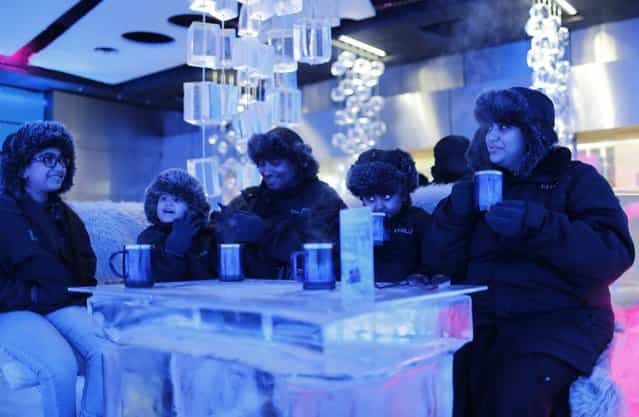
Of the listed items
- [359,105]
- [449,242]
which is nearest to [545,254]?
[449,242]

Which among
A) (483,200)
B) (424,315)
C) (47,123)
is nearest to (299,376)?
(424,315)

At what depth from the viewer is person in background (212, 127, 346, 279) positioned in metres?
2.30

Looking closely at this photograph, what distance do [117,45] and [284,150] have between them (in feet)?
13.3

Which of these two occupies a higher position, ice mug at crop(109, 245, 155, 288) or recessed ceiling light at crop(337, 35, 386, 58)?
recessed ceiling light at crop(337, 35, 386, 58)

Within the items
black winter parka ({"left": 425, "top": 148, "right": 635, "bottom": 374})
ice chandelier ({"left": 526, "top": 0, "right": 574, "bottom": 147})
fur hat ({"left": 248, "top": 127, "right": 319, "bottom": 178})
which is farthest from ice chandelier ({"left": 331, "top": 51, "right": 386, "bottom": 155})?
black winter parka ({"left": 425, "top": 148, "right": 635, "bottom": 374})

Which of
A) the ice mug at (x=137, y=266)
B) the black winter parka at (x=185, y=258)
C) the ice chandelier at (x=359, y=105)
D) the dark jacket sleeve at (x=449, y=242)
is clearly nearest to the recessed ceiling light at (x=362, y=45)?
the ice chandelier at (x=359, y=105)

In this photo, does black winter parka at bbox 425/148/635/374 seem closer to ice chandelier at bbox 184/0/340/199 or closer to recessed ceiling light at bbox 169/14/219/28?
ice chandelier at bbox 184/0/340/199

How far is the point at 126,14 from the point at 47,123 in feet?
10.1

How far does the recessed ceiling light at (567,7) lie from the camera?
16.0ft

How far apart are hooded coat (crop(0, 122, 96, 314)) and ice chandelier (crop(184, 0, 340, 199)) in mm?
656

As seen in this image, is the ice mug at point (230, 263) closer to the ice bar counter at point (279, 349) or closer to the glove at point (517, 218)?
the ice bar counter at point (279, 349)

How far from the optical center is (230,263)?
6.01 feet

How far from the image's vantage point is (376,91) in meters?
6.78

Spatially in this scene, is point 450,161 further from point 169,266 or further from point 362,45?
point 362,45
